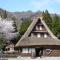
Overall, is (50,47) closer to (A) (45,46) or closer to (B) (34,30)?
(A) (45,46)

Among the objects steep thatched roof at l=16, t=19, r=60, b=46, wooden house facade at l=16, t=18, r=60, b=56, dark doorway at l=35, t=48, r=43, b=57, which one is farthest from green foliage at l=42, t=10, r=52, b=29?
dark doorway at l=35, t=48, r=43, b=57

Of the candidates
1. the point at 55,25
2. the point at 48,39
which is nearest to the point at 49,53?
the point at 48,39

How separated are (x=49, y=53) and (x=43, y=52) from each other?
6.69 feet

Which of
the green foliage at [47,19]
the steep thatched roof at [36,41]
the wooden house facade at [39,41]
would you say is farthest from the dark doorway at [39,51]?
the green foliage at [47,19]

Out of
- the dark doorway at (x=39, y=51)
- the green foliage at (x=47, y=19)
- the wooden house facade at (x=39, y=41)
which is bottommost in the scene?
the dark doorway at (x=39, y=51)

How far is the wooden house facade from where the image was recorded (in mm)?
49500

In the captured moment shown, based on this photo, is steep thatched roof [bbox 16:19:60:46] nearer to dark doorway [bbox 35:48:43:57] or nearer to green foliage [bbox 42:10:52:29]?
dark doorway [bbox 35:48:43:57]

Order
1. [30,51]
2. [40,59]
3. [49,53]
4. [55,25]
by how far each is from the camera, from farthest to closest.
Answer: [55,25], [30,51], [49,53], [40,59]

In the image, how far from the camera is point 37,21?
52188mm

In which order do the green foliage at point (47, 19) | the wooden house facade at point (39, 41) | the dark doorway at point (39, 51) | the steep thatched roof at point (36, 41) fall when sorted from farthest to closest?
1. the green foliage at point (47, 19)
2. the steep thatched roof at point (36, 41)
3. the wooden house facade at point (39, 41)
4. the dark doorway at point (39, 51)

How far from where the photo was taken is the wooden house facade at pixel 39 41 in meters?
49.5

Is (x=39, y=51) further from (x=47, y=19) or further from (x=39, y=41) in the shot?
(x=47, y=19)

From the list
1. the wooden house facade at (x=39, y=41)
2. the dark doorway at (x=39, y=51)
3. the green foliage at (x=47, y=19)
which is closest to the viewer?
the dark doorway at (x=39, y=51)

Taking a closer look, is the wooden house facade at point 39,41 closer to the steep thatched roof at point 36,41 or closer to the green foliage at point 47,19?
the steep thatched roof at point 36,41
